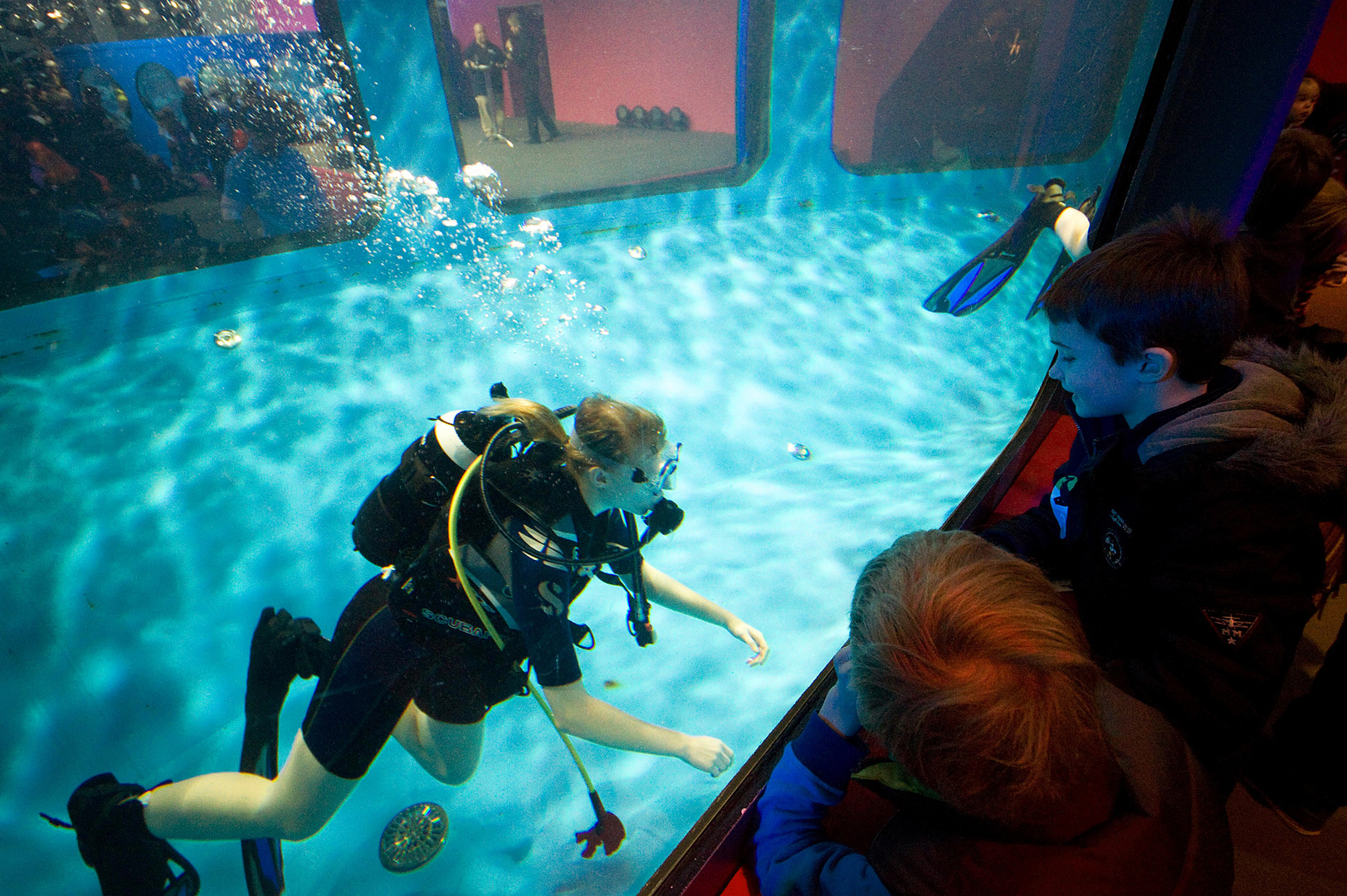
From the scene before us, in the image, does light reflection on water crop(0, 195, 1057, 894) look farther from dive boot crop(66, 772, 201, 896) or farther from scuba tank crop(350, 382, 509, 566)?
scuba tank crop(350, 382, 509, 566)

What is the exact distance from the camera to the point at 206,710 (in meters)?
2.35

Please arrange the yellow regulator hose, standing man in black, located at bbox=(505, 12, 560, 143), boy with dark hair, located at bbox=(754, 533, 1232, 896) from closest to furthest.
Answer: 1. boy with dark hair, located at bbox=(754, 533, 1232, 896)
2. the yellow regulator hose
3. standing man in black, located at bbox=(505, 12, 560, 143)

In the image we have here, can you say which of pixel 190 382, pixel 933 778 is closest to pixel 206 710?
pixel 190 382

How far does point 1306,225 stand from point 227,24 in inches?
246

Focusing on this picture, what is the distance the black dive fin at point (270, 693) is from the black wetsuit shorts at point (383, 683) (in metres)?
0.18

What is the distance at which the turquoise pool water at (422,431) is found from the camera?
2.17 m

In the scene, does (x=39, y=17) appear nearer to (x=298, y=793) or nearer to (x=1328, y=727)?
(x=298, y=793)

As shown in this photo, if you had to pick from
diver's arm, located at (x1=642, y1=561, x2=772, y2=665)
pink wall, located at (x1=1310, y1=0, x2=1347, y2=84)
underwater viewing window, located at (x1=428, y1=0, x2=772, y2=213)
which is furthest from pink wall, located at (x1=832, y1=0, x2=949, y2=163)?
diver's arm, located at (x1=642, y1=561, x2=772, y2=665)

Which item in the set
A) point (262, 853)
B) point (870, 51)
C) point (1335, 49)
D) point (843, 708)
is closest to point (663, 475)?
point (843, 708)

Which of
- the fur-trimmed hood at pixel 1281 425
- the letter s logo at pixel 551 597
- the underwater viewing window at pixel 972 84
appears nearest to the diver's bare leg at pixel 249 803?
the letter s logo at pixel 551 597

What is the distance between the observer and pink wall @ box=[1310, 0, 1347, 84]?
594cm

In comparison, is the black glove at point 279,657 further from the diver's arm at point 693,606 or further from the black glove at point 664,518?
the black glove at point 664,518

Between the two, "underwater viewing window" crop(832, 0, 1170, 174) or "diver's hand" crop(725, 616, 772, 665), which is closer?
"diver's hand" crop(725, 616, 772, 665)

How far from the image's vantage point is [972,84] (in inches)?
246
